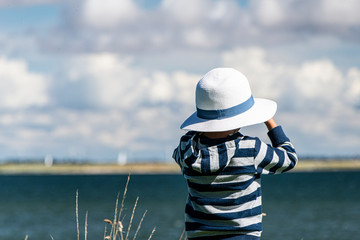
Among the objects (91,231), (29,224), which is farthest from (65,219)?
(91,231)

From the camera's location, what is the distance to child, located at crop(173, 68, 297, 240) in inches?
112

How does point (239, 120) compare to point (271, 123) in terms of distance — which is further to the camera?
point (271, 123)

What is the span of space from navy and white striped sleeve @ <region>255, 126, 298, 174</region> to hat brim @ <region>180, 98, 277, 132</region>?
0.11 m

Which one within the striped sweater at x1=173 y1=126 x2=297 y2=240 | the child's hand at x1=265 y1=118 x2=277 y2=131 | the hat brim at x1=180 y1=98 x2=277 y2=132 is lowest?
the striped sweater at x1=173 y1=126 x2=297 y2=240

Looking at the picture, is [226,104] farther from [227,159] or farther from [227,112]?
[227,159]

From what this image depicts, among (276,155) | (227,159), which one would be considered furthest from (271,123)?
(227,159)

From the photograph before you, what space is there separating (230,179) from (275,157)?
0.25m

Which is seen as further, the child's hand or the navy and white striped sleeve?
the child's hand

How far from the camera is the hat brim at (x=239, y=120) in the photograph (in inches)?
111

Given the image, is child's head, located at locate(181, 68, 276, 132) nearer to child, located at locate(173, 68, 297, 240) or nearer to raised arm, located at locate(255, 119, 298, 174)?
child, located at locate(173, 68, 297, 240)

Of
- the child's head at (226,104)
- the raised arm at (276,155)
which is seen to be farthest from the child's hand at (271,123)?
the child's head at (226,104)

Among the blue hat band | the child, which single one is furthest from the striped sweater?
the blue hat band

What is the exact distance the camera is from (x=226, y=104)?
2896 mm

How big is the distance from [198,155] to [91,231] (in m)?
30.4
